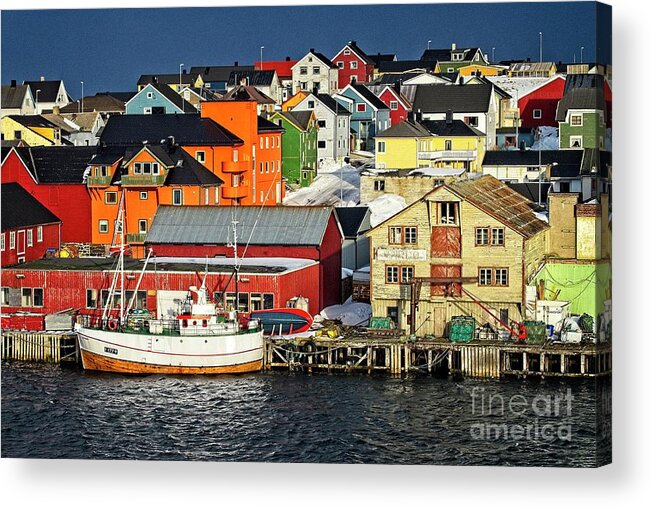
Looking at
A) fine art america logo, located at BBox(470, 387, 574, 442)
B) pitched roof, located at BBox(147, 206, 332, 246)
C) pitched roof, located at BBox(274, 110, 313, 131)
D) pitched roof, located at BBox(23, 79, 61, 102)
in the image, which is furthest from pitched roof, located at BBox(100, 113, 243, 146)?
fine art america logo, located at BBox(470, 387, 574, 442)

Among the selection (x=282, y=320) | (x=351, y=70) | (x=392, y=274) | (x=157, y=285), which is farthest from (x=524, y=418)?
(x=351, y=70)

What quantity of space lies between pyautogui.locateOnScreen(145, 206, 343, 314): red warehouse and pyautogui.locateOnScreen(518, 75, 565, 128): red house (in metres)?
19.4

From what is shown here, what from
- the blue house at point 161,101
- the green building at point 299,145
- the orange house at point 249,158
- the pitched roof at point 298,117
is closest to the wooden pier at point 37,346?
the orange house at point 249,158

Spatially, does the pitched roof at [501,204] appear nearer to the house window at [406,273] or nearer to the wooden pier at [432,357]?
the house window at [406,273]

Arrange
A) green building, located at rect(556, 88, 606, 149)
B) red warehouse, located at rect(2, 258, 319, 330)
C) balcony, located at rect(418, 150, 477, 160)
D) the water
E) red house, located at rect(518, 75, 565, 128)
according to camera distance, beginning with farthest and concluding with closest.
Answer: red house, located at rect(518, 75, 565, 128) → balcony, located at rect(418, 150, 477, 160) → green building, located at rect(556, 88, 606, 149) → red warehouse, located at rect(2, 258, 319, 330) → the water

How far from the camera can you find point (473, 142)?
49.8 meters

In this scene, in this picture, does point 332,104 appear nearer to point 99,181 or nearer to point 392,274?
point 99,181

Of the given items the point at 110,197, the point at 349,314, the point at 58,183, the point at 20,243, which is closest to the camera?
the point at 349,314

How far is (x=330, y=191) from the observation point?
4759 cm

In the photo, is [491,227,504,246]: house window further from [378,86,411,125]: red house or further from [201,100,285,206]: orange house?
[378,86,411,125]: red house

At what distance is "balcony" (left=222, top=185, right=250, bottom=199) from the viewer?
1522 inches

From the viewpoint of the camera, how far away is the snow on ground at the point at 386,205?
4441 cm

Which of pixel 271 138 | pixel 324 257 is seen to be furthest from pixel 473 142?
pixel 324 257

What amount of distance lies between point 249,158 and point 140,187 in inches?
130
